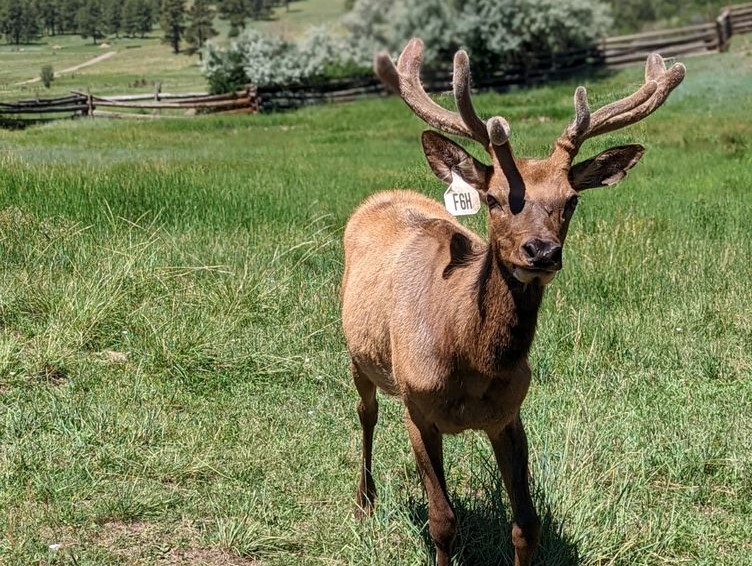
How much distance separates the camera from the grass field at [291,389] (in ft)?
15.9

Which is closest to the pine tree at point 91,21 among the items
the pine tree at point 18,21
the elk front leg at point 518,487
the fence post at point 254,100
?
the pine tree at point 18,21

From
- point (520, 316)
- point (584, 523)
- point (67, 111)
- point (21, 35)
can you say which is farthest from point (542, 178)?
point (67, 111)

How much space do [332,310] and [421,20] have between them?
31.8 meters

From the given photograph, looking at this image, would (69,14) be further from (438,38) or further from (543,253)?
(438,38)

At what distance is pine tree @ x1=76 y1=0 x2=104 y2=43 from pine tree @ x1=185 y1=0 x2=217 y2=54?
125 inches

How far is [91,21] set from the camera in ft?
39.5

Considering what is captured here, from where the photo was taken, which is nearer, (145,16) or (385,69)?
(385,69)

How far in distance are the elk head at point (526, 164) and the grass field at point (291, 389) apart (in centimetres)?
162

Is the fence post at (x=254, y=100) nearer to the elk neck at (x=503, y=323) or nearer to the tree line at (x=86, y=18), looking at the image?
the tree line at (x=86, y=18)

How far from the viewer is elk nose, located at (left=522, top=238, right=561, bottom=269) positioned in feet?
11.8

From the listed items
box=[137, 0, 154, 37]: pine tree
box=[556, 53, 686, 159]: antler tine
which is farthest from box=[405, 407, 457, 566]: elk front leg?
box=[137, 0, 154, 37]: pine tree

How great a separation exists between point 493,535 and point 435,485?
0.58 meters

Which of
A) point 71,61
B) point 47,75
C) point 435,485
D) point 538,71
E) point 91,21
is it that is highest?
point 91,21

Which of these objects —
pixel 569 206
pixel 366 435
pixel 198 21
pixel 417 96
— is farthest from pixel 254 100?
pixel 569 206
